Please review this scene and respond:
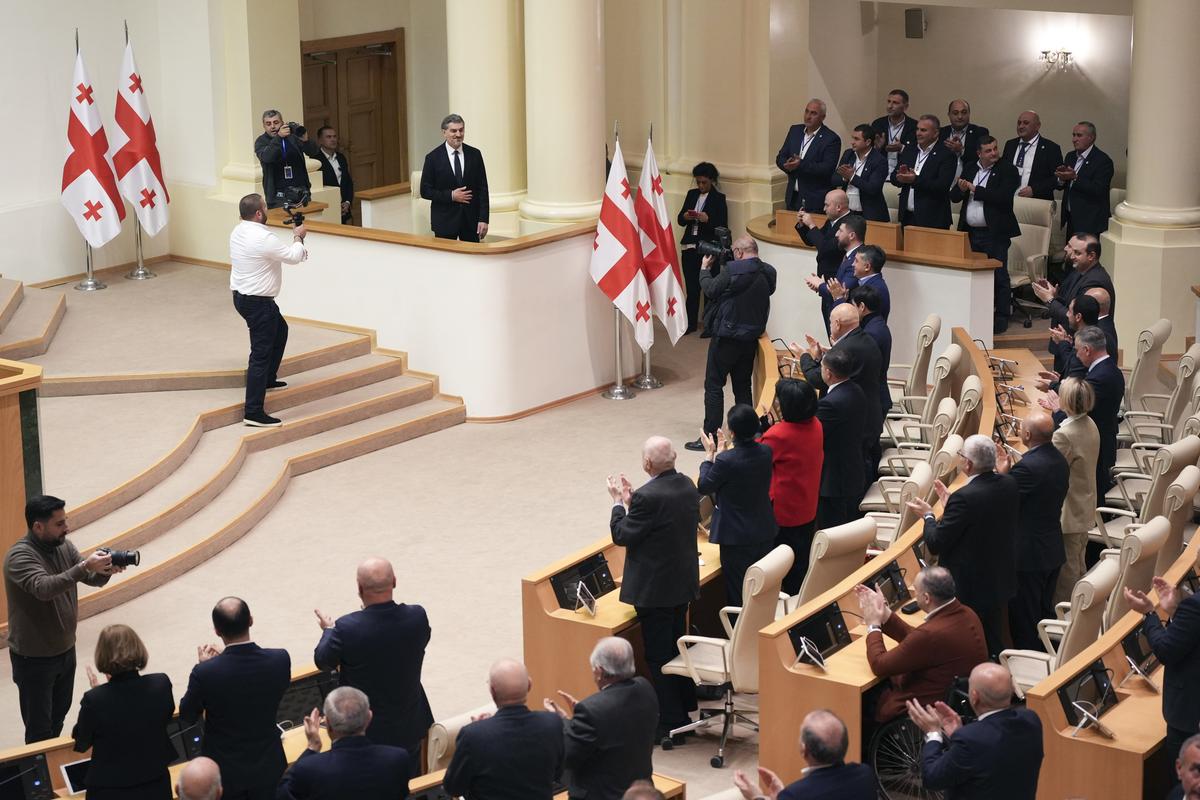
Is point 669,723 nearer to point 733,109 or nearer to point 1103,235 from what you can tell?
point 1103,235

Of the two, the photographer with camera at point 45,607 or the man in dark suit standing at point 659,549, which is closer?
the photographer with camera at point 45,607

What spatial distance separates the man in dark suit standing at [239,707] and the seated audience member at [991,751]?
230cm

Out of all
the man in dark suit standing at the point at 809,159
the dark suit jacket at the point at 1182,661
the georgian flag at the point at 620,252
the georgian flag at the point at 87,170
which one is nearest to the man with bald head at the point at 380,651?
the dark suit jacket at the point at 1182,661

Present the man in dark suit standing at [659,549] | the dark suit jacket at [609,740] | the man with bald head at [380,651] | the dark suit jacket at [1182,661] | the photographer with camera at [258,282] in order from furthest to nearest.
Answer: the photographer with camera at [258,282] → the man in dark suit standing at [659,549] → the man with bald head at [380,651] → the dark suit jacket at [1182,661] → the dark suit jacket at [609,740]

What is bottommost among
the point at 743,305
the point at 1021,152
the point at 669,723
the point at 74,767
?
the point at 669,723

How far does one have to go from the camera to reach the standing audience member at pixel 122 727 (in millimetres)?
5848

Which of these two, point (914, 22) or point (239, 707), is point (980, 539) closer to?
point (239, 707)

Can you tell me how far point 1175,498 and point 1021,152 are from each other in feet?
21.2

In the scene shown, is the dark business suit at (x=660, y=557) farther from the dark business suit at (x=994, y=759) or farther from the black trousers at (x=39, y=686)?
the black trousers at (x=39, y=686)

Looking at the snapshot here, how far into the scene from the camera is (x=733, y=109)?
15.4m

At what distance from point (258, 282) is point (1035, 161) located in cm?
651

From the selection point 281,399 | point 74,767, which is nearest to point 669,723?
point 74,767

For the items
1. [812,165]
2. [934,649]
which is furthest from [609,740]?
[812,165]

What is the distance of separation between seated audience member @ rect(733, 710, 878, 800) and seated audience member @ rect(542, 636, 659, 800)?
58 centimetres
